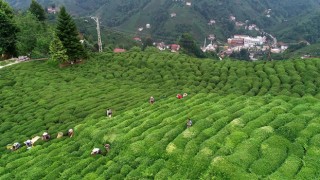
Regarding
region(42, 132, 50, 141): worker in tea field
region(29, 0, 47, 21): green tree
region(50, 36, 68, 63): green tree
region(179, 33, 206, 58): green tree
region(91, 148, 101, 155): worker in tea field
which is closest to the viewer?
region(91, 148, 101, 155): worker in tea field

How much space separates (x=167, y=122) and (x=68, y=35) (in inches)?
1393

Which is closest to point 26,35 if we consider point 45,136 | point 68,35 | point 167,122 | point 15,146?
point 68,35

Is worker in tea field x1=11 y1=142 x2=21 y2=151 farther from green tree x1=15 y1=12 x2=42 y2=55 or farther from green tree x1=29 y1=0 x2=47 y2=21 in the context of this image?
green tree x1=29 y1=0 x2=47 y2=21

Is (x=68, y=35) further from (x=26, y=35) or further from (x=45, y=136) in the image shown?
(x=45, y=136)

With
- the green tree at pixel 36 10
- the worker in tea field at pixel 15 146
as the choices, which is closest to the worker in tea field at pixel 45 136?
the worker in tea field at pixel 15 146

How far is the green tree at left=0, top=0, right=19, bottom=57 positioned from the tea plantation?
1198cm

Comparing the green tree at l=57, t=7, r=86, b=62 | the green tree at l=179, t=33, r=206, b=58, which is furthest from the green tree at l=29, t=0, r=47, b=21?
the green tree at l=179, t=33, r=206, b=58

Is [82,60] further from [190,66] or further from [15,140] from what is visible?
[15,140]

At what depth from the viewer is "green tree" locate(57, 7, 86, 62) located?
58500mm

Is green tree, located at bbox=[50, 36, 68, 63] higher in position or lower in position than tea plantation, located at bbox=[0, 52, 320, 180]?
higher

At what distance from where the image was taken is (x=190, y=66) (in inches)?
2219

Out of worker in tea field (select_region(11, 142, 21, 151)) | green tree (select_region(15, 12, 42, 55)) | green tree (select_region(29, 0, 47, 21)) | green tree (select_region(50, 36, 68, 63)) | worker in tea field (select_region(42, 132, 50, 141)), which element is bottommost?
worker in tea field (select_region(11, 142, 21, 151))

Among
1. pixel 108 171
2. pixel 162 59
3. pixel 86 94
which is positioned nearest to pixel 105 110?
pixel 86 94

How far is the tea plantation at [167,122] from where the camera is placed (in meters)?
23.0
